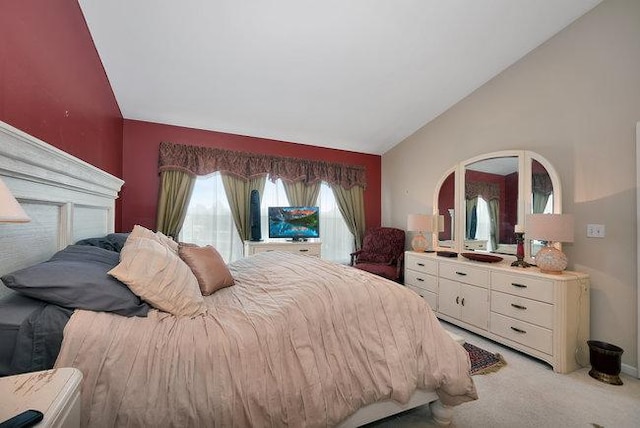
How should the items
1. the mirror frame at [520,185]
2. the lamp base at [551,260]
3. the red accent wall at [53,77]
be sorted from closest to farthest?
the red accent wall at [53,77]
the lamp base at [551,260]
the mirror frame at [520,185]

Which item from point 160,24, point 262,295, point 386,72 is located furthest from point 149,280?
point 386,72

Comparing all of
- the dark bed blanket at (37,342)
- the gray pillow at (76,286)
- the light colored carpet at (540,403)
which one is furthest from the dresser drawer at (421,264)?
the dark bed blanket at (37,342)

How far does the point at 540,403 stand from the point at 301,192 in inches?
133

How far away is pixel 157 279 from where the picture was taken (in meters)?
1.29

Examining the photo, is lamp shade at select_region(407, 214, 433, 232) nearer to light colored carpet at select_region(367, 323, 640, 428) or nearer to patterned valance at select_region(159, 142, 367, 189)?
patterned valance at select_region(159, 142, 367, 189)

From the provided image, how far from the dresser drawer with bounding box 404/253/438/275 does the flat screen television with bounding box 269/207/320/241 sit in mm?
1299

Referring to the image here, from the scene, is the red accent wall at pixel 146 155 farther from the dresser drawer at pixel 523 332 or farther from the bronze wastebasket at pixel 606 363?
the bronze wastebasket at pixel 606 363

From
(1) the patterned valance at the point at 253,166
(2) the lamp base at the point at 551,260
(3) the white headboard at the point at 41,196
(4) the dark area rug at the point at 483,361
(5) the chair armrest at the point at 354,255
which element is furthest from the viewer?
(5) the chair armrest at the point at 354,255

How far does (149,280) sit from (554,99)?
3.59 meters

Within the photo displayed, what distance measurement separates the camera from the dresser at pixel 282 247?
12.0 feet

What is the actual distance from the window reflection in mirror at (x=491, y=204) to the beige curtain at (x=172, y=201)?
11.5 feet

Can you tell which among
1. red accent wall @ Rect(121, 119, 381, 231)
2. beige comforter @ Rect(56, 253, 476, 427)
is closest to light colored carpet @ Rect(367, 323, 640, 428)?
beige comforter @ Rect(56, 253, 476, 427)

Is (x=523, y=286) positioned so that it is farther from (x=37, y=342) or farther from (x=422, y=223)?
(x=37, y=342)

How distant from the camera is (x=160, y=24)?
88.7 inches
